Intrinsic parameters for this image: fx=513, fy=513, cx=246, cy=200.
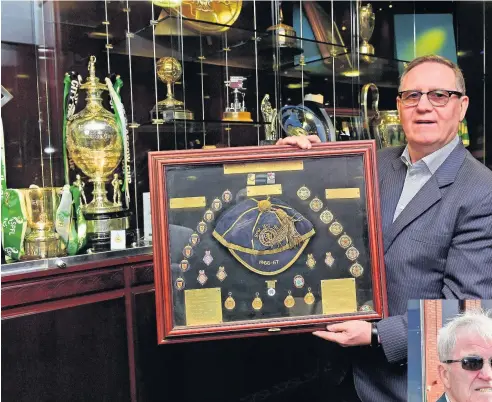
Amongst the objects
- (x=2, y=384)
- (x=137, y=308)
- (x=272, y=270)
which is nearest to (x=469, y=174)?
(x=272, y=270)

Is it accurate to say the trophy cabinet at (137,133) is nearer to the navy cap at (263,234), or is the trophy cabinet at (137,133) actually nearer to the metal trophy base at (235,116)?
the metal trophy base at (235,116)

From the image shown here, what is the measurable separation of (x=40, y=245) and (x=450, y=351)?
4.25ft

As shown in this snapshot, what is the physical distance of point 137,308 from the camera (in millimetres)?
1740

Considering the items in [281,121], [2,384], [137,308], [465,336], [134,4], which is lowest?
[2,384]

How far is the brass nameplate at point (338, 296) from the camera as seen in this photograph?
120cm

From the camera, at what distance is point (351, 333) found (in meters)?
1.16

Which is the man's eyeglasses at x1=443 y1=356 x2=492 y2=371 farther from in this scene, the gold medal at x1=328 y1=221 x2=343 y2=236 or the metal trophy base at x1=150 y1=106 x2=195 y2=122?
the metal trophy base at x1=150 y1=106 x2=195 y2=122

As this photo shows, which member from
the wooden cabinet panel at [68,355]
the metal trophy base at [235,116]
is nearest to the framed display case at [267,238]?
the wooden cabinet panel at [68,355]

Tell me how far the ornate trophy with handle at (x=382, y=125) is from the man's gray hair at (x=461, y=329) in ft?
6.61

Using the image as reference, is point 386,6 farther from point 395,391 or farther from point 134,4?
point 395,391

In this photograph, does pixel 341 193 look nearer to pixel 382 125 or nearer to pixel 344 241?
pixel 344 241

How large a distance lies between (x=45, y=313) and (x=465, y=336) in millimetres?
1213

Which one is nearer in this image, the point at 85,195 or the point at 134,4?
the point at 85,195

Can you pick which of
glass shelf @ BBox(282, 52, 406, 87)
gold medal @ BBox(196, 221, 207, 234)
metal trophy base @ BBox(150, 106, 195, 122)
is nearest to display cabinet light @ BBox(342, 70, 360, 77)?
glass shelf @ BBox(282, 52, 406, 87)
